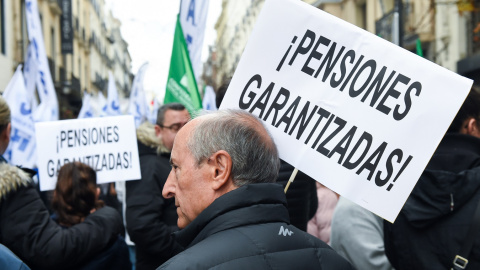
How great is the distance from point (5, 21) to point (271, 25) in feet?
56.7

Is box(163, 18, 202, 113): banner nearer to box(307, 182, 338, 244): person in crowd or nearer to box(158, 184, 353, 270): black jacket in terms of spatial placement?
box(307, 182, 338, 244): person in crowd

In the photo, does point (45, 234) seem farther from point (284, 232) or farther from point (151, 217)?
point (284, 232)

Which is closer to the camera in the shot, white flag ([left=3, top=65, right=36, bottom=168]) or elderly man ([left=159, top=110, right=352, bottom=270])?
elderly man ([left=159, top=110, right=352, bottom=270])

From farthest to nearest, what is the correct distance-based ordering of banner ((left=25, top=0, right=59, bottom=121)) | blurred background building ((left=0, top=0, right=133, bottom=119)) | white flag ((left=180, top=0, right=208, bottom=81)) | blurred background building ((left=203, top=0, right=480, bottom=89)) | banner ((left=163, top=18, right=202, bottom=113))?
blurred background building ((left=0, top=0, right=133, bottom=119))
blurred background building ((left=203, top=0, right=480, bottom=89))
banner ((left=25, top=0, right=59, bottom=121))
white flag ((left=180, top=0, right=208, bottom=81))
banner ((left=163, top=18, right=202, bottom=113))

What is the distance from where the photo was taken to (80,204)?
11.6 feet

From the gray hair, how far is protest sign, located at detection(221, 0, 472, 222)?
0.59m

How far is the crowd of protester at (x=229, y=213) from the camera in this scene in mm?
1613

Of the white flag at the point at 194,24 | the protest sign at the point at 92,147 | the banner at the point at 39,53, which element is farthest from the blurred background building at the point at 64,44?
the protest sign at the point at 92,147

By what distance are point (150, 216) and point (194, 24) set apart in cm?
194

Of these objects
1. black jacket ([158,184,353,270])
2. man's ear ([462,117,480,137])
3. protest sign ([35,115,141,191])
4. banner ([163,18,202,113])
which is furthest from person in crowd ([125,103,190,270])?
black jacket ([158,184,353,270])

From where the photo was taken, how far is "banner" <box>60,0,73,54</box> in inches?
1086

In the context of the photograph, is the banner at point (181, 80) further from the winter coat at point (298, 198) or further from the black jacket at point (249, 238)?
the black jacket at point (249, 238)

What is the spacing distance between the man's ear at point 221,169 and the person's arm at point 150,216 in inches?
84.9

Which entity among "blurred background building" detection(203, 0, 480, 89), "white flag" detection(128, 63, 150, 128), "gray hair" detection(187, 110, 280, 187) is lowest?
"white flag" detection(128, 63, 150, 128)
